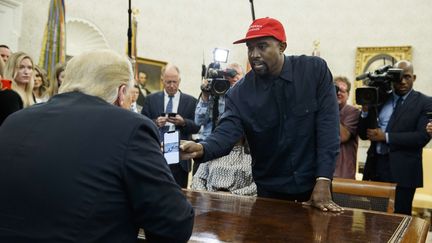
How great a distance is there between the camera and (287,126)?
255cm

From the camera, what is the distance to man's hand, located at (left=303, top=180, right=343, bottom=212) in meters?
2.18

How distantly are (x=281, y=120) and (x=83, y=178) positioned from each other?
1.51 metres

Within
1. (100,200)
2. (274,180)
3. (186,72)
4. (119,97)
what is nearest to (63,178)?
(100,200)

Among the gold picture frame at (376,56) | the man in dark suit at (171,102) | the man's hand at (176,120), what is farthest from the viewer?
the gold picture frame at (376,56)

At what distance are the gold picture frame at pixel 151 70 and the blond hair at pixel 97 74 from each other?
8072 mm

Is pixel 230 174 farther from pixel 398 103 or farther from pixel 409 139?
pixel 398 103

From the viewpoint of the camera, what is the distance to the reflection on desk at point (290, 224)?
1.57 m

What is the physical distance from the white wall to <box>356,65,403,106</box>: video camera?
20.7 feet

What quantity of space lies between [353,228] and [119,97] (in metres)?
0.99

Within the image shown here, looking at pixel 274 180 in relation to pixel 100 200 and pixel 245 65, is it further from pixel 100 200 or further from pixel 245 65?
pixel 245 65

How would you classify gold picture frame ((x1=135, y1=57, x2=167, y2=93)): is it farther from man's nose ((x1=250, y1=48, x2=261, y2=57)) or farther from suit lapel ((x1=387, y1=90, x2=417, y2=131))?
man's nose ((x1=250, y1=48, x2=261, y2=57))

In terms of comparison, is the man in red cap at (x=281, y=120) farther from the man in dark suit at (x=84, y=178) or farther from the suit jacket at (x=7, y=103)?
the suit jacket at (x=7, y=103)

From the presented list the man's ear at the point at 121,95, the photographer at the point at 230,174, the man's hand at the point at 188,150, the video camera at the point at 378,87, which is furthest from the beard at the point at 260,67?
the video camera at the point at 378,87

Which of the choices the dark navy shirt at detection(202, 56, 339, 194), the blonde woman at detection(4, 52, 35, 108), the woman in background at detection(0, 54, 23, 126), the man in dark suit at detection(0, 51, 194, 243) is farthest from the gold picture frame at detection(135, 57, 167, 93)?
the man in dark suit at detection(0, 51, 194, 243)
